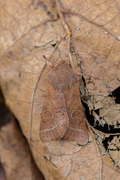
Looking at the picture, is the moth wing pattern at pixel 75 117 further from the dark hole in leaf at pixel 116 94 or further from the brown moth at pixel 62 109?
the dark hole in leaf at pixel 116 94

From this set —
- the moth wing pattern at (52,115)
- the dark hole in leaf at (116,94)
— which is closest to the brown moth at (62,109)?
the moth wing pattern at (52,115)

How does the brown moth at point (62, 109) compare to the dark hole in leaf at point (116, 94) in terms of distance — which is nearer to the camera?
the dark hole in leaf at point (116, 94)

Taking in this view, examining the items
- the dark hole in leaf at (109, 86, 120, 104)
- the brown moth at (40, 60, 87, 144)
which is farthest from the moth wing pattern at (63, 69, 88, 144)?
the dark hole in leaf at (109, 86, 120, 104)

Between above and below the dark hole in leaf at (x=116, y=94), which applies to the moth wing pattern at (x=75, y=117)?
below

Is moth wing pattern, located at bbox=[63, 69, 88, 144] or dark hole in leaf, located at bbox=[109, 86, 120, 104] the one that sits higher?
dark hole in leaf, located at bbox=[109, 86, 120, 104]

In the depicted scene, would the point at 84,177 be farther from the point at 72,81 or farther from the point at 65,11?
the point at 65,11

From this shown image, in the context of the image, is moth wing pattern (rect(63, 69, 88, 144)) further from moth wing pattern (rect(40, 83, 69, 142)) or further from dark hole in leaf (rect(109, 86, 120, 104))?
dark hole in leaf (rect(109, 86, 120, 104))
